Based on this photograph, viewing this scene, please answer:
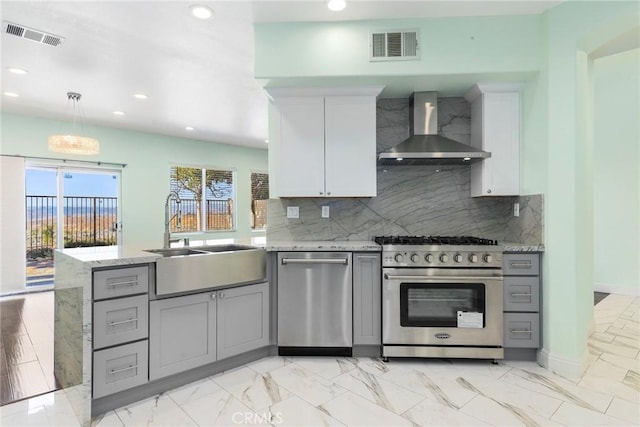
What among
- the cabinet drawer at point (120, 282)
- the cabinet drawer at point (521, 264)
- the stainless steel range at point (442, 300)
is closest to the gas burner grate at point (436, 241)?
the stainless steel range at point (442, 300)

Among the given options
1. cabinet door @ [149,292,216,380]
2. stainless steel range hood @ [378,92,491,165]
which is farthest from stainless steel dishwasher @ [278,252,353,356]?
stainless steel range hood @ [378,92,491,165]

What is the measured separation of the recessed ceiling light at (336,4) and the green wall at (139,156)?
5.15 m

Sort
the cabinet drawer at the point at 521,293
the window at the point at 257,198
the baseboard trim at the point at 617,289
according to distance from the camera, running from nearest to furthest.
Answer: the cabinet drawer at the point at 521,293
the baseboard trim at the point at 617,289
the window at the point at 257,198

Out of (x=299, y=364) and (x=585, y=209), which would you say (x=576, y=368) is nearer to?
(x=585, y=209)

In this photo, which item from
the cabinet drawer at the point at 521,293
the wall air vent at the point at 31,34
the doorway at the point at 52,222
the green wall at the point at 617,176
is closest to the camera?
the cabinet drawer at the point at 521,293

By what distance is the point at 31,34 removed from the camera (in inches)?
111

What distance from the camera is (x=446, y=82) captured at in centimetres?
283

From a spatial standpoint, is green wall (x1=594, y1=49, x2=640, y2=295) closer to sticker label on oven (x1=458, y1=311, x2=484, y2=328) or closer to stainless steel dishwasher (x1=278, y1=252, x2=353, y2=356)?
sticker label on oven (x1=458, y1=311, x2=484, y2=328)

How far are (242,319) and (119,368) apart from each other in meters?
0.83

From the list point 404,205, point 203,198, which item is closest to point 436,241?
point 404,205

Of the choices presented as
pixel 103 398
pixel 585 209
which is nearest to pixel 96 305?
pixel 103 398

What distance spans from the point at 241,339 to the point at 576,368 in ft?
8.02

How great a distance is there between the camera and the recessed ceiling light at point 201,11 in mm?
2504

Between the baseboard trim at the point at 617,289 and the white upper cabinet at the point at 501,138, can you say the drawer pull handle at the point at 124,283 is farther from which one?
the baseboard trim at the point at 617,289
